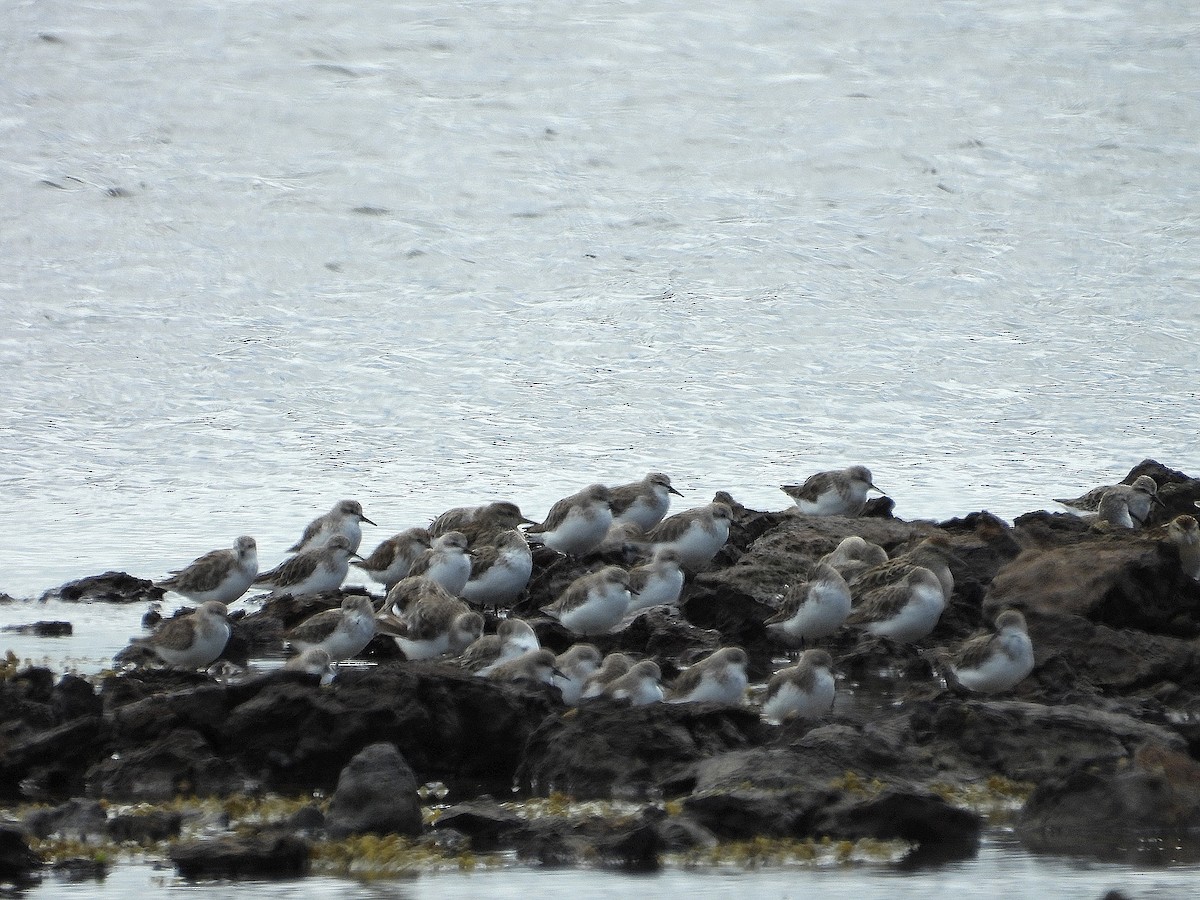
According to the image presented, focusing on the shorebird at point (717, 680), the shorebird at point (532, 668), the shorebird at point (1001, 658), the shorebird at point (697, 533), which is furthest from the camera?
the shorebird at point (697, 533)

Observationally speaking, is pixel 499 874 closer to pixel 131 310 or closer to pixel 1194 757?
pixel 1194 757

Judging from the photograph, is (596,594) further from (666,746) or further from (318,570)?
(666,746)

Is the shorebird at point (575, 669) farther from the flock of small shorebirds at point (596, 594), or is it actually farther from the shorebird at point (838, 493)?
the shorebird at point (838, 493)

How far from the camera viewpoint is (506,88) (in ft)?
132

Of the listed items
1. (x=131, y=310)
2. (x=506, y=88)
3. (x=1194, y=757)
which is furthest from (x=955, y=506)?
(x=506, y=88)

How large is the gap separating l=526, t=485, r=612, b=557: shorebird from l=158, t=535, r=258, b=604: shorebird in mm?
2417

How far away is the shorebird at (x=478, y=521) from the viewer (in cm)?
1521

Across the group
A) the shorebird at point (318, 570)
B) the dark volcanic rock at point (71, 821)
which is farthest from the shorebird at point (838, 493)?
the dark volcanic rock at point (71, 821)

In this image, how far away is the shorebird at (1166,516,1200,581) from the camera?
1391 centimetres

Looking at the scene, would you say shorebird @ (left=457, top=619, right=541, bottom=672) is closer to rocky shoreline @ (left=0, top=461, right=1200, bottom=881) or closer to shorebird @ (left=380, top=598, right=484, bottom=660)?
shorebird @ (left=380, top=598, right=484, bottom=660)

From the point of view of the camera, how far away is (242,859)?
296 inches

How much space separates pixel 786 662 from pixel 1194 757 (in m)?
3.74

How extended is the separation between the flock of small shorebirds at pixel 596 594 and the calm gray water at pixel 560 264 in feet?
4.81

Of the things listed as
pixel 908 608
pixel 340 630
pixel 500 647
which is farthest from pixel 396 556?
pixel 908 608
